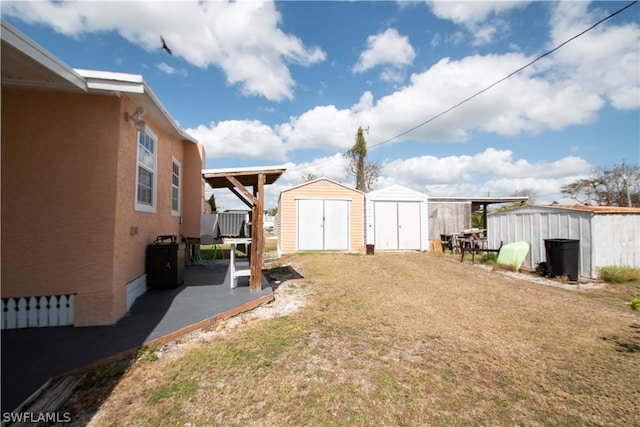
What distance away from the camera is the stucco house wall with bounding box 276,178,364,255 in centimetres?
1310

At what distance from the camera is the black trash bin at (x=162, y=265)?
5363 millimetres

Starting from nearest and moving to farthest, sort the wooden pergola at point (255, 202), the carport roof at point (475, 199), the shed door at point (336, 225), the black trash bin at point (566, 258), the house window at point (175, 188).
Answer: the wooden pergola at point (255, 202) → the house window at point (175, 188) → the black trash bin at point (566, 258) → the shed door at point (336, 225) → the carport roof at point (475, 199)

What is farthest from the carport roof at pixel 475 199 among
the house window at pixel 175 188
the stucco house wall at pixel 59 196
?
the stucco house wall at pixel 59 196

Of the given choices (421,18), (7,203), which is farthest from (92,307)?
(421,18)

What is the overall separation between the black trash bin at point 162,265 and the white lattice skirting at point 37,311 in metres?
1.75

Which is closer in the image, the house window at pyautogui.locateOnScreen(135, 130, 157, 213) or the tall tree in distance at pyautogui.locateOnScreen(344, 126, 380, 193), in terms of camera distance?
the house window at pyautogui.locateOnScreen(135, 130, 157, 213)

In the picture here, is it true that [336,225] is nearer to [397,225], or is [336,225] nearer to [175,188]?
[397,225]

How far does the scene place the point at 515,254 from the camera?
985cm

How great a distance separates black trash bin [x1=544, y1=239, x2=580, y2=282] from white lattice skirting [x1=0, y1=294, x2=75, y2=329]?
37.8 ft

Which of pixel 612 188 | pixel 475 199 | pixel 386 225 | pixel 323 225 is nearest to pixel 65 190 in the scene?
pixel 323 225

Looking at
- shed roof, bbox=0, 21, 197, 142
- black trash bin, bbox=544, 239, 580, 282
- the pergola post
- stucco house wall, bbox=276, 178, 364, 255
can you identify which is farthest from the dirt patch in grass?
stucco house wall, bbox=276, 178, 364, 255

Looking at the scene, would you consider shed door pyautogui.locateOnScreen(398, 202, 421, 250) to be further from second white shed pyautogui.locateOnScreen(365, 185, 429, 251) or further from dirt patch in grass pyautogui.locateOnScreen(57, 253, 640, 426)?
dirt patch in grass pyautogui.locateOnScreen(57, 253, 640, 426)

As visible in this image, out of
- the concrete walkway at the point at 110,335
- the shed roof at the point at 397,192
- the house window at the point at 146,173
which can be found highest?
the shed roof at the point at 397,192

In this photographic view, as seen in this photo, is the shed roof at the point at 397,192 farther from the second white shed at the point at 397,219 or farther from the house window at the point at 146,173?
the house window at the point at 146,173
